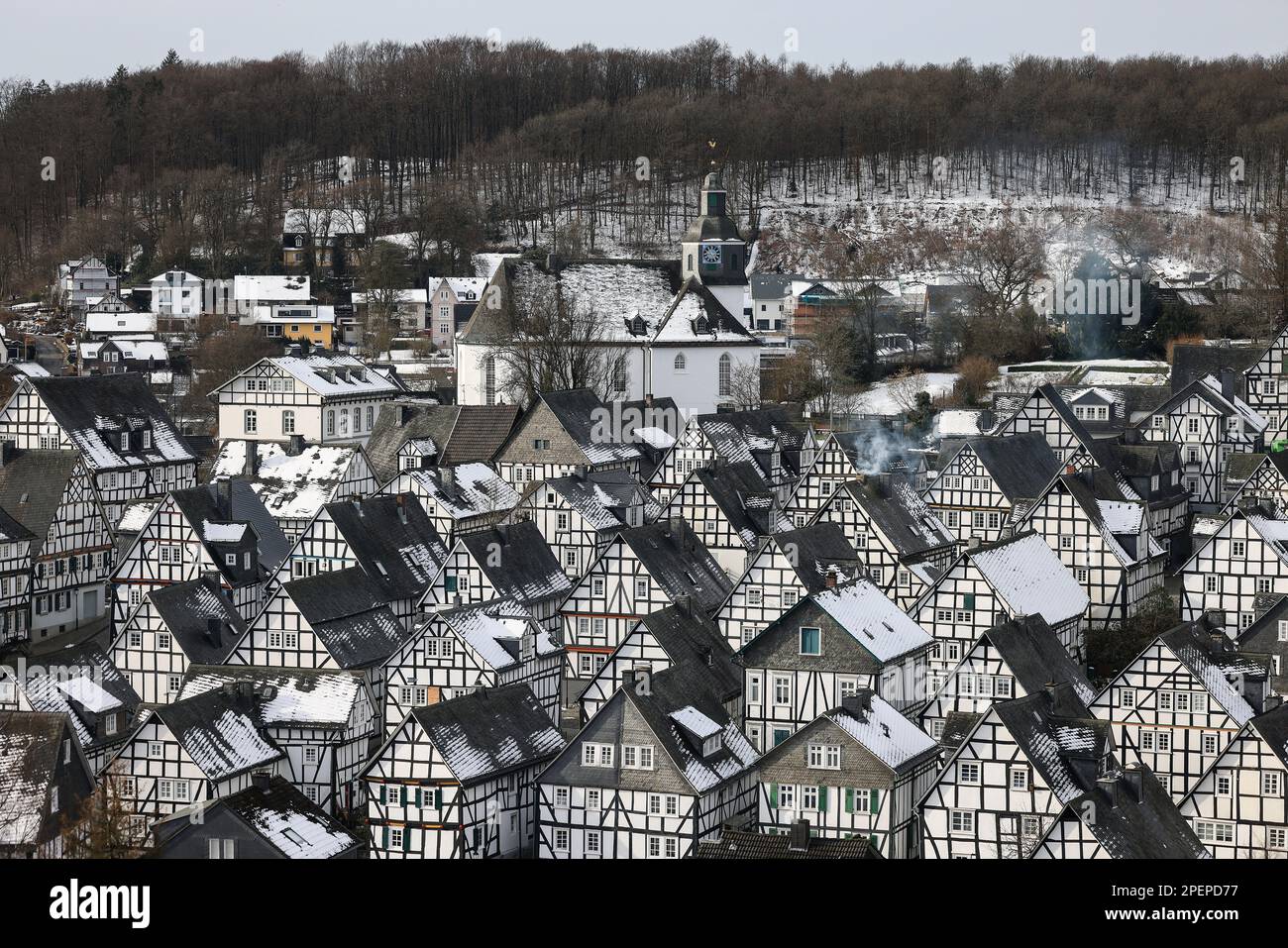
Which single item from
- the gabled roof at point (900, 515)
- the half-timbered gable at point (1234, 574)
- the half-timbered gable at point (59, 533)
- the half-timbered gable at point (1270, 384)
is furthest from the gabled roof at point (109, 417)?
the half-timbered gable at point (1270, 384)

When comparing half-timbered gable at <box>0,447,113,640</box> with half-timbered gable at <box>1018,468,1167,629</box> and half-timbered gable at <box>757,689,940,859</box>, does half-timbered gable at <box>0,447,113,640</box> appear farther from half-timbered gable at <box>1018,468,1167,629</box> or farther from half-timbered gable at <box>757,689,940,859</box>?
half-timbered gable at <box>757,689,940,859</box>

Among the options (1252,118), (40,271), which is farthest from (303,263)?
(1252,118)

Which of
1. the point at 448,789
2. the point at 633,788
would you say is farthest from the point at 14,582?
the point at 633,788

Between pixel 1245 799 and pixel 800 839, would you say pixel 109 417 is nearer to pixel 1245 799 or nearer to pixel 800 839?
pixel 800 839
